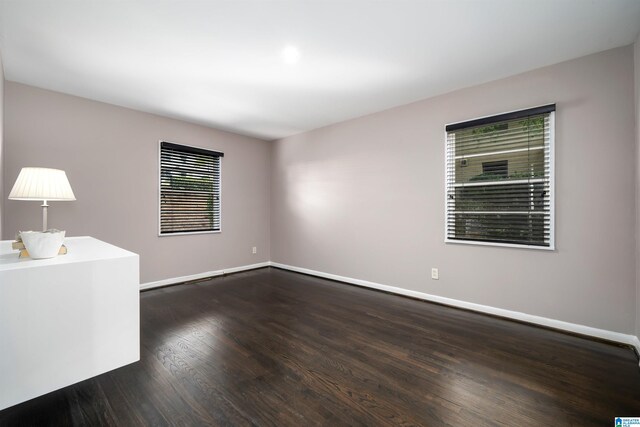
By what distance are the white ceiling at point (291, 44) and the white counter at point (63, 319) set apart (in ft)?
5.62

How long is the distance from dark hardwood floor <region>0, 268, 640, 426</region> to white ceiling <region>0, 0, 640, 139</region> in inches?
98.4

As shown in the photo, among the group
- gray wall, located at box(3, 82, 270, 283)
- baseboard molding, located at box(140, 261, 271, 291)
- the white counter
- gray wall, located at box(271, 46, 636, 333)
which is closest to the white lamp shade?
the white counter

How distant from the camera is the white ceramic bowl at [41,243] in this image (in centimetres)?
152

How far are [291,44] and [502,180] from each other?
8.05ft

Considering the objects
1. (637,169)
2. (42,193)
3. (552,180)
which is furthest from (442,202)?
(42,193)

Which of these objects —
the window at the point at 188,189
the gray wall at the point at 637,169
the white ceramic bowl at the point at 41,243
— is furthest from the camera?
the window at the point at 188,189

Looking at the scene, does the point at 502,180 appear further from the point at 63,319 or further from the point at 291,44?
the point at 63,319

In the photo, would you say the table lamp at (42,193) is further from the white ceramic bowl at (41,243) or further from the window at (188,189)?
the window at (188,189)

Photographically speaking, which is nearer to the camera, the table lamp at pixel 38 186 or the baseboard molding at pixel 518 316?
the table lamp at pixel 38 186

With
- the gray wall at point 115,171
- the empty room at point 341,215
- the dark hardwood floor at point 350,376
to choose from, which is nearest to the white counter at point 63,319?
the empty room at point 341,215

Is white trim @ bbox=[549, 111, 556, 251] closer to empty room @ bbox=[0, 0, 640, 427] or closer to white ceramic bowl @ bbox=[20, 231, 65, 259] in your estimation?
empty room @ bbox=[0, 0, 640, 427]

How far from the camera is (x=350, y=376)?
75.5 inches

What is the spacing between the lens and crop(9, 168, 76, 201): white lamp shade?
1.86m

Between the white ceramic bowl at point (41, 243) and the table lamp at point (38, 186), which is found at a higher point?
the table lamp at point (38, 186)
